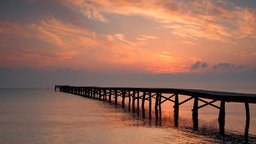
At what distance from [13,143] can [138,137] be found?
6433 mm

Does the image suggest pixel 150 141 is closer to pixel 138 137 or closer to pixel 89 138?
pixel 138 137

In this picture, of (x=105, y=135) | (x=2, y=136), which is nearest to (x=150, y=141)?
(x=105, y=135)

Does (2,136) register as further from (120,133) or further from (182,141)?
(182,141)

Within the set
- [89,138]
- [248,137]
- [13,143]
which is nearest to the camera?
[13,143]

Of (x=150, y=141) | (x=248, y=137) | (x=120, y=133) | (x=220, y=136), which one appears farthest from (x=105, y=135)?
(x=248, y=137)

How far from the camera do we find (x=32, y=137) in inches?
778

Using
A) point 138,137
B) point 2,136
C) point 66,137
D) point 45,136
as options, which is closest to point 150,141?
point 138,137

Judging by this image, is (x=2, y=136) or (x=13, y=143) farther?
(x=2, y=136)

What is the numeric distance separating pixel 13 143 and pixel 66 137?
281 cm

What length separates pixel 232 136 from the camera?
21109mm

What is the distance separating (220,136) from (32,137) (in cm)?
1046

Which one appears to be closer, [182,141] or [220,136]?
[182,141]

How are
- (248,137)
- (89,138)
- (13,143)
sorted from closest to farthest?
(13,143), (89,138), (248,137)

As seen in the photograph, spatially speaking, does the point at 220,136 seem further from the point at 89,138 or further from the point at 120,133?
the point at 89,138
